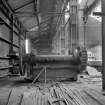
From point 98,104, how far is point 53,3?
6.62 meters

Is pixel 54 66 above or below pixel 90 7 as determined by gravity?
below

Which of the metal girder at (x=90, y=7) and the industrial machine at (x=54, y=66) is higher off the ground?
the metal girder at (x=90, y=7)

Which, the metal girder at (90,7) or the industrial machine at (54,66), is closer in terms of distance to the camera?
the industrial machine at (54,66)

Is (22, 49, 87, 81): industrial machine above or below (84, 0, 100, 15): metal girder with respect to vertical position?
below

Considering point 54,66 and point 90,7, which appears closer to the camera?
point 54,66

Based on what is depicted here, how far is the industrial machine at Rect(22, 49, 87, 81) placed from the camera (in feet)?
19.8

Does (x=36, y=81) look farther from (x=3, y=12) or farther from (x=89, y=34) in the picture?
(x=89, y=34)

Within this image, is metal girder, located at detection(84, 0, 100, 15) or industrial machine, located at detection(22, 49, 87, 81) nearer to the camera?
industrial machine, located at detection(22, 49, 87, 81)

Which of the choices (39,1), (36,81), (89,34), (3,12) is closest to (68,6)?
→ (39,1)

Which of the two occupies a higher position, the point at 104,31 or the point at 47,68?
the point at 104,31

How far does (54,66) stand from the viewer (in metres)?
6.17

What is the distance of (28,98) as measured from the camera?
11.9 feet

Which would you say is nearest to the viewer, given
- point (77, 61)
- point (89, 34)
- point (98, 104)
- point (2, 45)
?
point (98, 104)

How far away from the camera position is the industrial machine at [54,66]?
19.8ft
